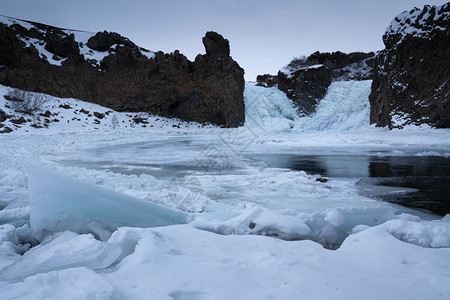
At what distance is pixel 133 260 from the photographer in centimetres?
200

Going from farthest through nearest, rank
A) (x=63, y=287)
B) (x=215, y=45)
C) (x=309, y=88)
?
(x=309, y=88) < (x=215, y=45) < (x=63, y=287)

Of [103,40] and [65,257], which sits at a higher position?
[103,40]

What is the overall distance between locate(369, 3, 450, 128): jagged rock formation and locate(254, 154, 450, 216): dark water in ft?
33.3

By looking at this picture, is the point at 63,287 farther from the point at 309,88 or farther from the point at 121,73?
the point at 309,88

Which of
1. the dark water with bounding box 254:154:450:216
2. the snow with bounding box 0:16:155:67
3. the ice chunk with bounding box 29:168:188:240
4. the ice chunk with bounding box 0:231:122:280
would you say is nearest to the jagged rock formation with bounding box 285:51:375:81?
the snow with bounding box 0:16:155:67

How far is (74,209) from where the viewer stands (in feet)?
9.08

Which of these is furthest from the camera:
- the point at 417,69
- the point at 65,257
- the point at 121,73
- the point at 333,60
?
the point at 333,60

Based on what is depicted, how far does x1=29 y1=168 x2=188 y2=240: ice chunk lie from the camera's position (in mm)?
2686

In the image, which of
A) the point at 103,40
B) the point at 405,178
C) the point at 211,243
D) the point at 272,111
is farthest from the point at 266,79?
the point at 211,243

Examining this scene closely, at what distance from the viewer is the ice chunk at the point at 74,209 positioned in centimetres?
269

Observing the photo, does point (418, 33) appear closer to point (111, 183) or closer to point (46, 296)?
point (111, 183)

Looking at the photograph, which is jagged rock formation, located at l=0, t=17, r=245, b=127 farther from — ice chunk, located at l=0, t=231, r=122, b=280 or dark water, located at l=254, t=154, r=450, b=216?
ice chunk, located at l=0, t=231, r=122, b=280

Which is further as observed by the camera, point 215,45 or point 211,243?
point 215,45

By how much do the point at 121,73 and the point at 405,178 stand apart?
31.9m
